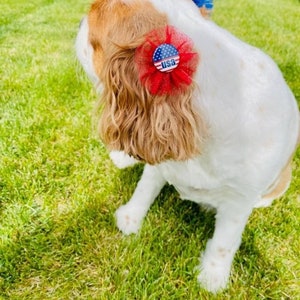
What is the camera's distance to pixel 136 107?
170 cm

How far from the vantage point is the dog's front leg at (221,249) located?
7.35 ft

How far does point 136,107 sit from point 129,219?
3.53 ft

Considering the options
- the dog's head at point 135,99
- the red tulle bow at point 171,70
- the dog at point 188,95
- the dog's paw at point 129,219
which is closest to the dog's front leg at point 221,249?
the dog at point 188,95

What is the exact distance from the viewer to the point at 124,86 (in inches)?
65.3

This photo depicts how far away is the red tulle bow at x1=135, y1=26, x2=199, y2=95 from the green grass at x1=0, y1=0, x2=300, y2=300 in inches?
37.8

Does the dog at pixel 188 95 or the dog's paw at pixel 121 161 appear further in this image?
the dog's paw at pixel 121 161

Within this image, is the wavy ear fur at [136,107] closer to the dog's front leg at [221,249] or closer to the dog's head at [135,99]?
the dog's head at [135,99]

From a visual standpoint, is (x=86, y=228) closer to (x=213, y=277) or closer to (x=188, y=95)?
(x=213, y=277)

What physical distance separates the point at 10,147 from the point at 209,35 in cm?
189

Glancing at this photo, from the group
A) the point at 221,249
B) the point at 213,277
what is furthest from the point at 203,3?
the point at 213,277

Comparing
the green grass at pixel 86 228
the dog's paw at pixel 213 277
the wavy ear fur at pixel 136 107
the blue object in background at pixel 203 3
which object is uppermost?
the blue object in background at pixel 203 3

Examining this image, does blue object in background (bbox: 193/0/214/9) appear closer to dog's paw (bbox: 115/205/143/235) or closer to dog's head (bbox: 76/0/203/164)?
dog's head (bbox: 76/0/203/164)

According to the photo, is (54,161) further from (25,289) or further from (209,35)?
(209,35)

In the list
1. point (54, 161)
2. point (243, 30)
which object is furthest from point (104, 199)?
point (243, 30)
